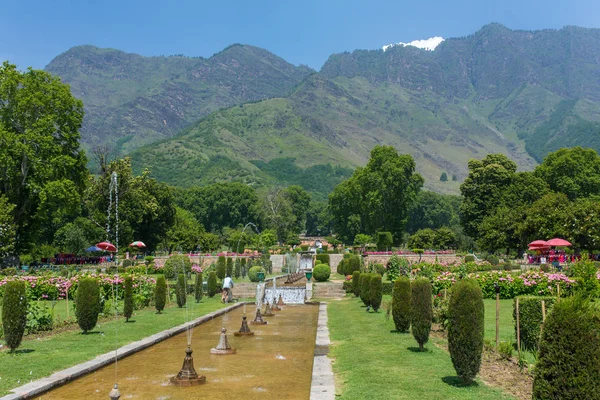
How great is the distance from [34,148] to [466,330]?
3519 cm

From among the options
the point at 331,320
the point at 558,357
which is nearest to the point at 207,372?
the point at 558,357

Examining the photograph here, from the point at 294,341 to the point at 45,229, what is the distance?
2149 inches

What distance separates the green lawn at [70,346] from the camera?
9331 mm

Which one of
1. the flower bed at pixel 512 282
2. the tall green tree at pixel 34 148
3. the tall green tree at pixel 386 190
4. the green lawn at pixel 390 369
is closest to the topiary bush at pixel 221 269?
the tall green tree at pixel 34 148

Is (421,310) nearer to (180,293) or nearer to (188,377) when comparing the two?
(188,377)

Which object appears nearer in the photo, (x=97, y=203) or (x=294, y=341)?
(x=294, y=341)

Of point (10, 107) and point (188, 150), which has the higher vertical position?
point (188, 150)

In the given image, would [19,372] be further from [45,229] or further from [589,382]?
[45,229]

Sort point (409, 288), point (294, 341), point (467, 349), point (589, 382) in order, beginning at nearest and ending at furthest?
1. point (589, 382)
2. point (467, 349)
3. point (409, 288)
4. point (294, 341)

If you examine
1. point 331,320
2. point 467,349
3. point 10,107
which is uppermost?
point 10,107

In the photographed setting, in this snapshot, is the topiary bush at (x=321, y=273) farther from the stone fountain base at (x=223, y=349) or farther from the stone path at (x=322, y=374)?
the stone fountain base at (x=223, y=349)

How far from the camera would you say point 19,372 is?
931cm

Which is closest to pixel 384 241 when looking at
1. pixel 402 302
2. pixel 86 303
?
pixel 402 302

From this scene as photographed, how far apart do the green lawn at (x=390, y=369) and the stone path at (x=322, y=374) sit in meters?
0.15
